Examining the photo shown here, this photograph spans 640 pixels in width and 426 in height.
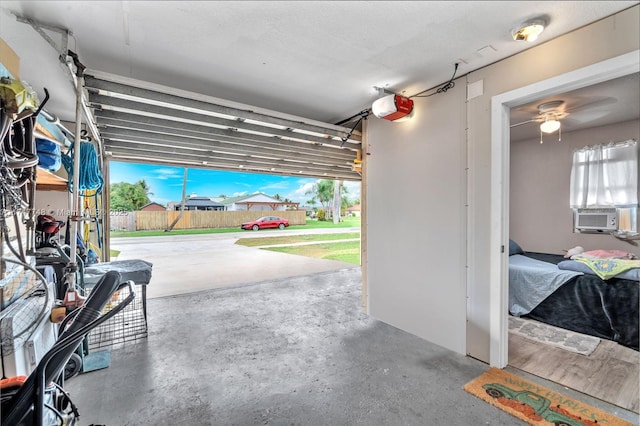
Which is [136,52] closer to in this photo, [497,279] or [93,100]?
[93,100]

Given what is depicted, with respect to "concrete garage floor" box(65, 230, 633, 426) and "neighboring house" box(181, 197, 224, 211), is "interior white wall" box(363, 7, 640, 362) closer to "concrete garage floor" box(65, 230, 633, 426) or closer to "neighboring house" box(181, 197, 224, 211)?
"concrete garage floor" box(65, 230, 633, 426)

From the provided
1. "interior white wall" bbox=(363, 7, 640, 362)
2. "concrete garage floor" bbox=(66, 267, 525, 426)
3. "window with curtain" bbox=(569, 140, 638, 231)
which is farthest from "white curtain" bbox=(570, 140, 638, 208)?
"concrete garage floor" bbox=(66, 267, 525, 426)

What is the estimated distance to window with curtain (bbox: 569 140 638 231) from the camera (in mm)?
3854

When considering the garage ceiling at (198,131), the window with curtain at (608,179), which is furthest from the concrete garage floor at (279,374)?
the window with curtain at (608,179)

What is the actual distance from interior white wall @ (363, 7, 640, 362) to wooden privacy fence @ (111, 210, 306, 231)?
1223cm

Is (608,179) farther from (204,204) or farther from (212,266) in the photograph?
(204,204)

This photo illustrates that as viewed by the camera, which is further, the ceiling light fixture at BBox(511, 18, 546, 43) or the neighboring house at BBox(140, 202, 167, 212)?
the neighboring house at BBox(140, 202, 167, 212)

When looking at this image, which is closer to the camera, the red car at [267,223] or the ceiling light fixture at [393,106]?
the ceiling light fixture at [393,106]

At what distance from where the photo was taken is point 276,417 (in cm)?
183

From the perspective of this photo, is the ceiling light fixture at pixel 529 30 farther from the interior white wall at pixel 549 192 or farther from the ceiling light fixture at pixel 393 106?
the interior white wall at pixel 549 192

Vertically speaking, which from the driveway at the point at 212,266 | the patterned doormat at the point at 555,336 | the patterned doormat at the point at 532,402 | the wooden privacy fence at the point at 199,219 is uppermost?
the wooden privacy fence at the point at 199,219

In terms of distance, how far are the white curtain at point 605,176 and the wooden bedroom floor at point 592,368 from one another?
2.34m

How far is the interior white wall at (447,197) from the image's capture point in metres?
2.05

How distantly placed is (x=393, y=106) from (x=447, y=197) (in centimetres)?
102
